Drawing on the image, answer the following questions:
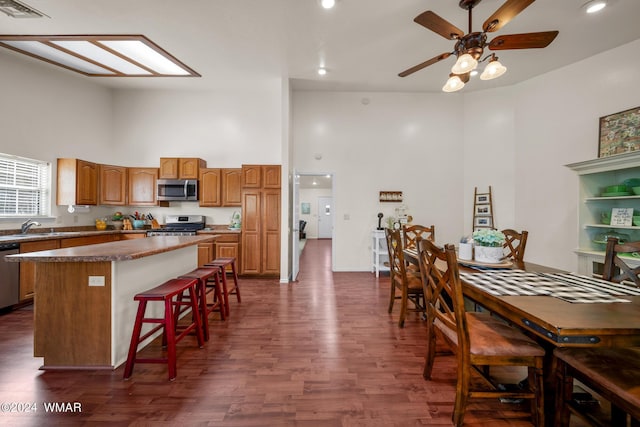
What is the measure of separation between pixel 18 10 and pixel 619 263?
6.10 meters

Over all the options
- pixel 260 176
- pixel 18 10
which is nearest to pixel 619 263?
pixel 260 176

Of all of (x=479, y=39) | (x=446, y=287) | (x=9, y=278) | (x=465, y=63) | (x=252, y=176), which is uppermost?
(x=479, y=39)

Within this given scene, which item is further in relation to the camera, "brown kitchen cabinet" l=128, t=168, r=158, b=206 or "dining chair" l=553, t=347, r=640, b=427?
"brown kitchen cabinet" l=128, t=168, r=158, b=206

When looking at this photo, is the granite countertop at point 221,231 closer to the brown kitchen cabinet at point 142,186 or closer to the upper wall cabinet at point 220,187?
the upper wall cabinet at point 220,187

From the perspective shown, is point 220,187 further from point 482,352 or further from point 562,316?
point 562,316

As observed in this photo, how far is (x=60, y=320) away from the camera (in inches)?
72.6

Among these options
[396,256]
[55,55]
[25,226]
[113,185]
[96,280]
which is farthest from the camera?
[113,185]

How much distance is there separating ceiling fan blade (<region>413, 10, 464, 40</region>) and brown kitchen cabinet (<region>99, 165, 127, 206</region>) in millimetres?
5404

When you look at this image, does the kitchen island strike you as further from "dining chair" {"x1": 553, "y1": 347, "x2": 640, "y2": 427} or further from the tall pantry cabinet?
"dining chair" {"x1": 553, "y1": 347, "x2": 640, "y2": 427}

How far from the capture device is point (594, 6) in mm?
2635

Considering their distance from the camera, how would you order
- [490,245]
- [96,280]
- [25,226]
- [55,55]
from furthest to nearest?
1. [55,55]
2. [25,226]
3. [490,245]
4. [96,280]

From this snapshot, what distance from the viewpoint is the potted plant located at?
81.9 inches

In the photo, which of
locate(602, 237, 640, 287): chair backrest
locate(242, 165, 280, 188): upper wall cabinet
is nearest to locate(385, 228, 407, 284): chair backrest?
locate(602, 237, 640, 287): chair backrest

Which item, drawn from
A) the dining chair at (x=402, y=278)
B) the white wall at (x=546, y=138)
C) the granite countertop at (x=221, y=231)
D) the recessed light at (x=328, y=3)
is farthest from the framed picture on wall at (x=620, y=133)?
the granite countertop at (x=221, y=231)
